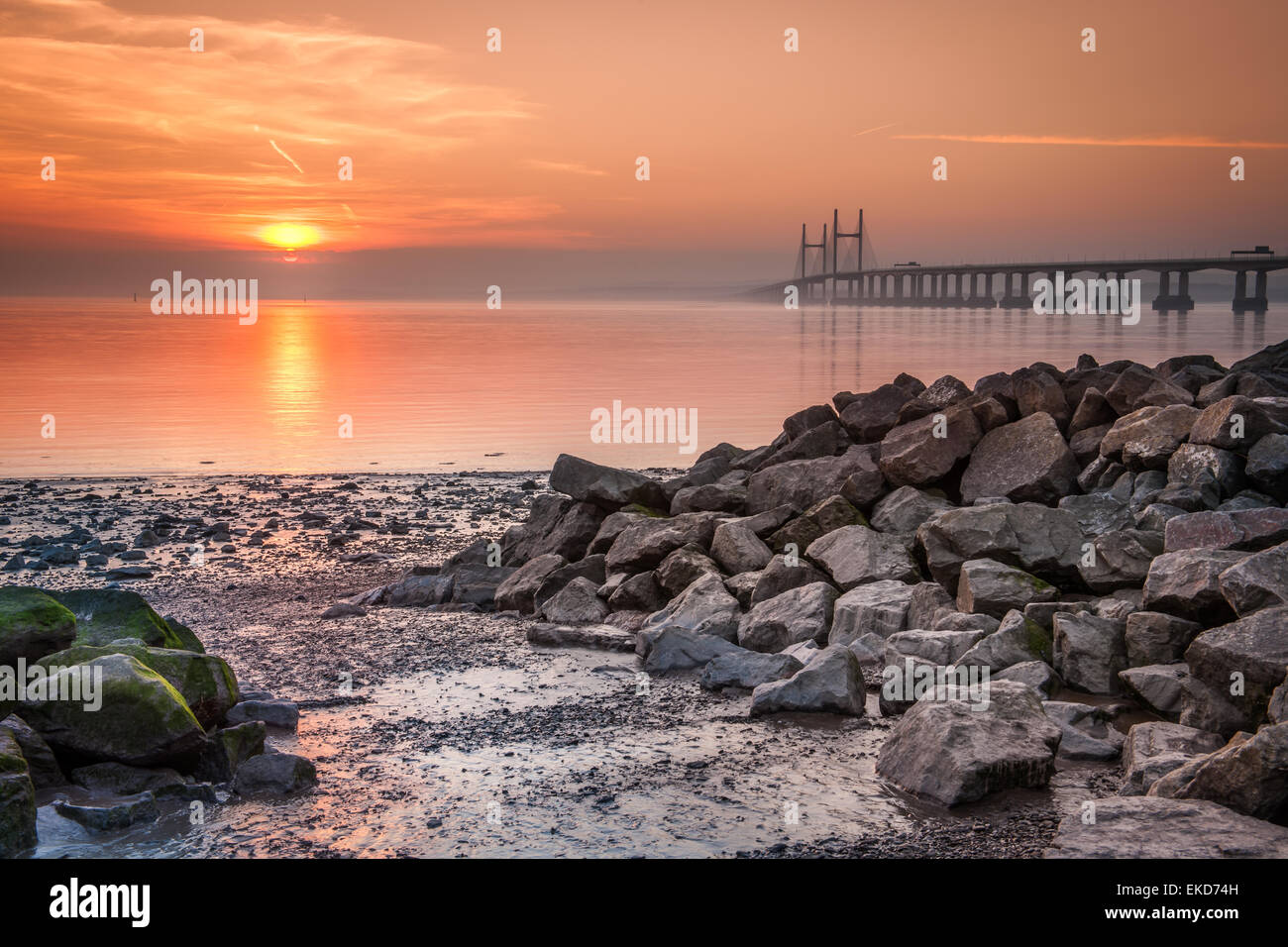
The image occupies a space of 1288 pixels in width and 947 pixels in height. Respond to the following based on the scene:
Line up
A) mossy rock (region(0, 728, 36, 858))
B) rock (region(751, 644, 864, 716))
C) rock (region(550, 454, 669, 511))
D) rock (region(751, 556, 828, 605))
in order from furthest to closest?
rock (region(550, 454, 669, 511))
rock (region(751, 556, 828, 605))
rock (region(751, 644, 864, 716))
mossy rock (region(0, 728, 36, 858))

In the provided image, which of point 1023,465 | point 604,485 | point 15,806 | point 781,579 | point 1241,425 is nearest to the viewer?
point 15,806

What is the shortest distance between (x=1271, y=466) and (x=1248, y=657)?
3.70 metres

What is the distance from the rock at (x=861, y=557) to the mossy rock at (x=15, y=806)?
24.5 feet

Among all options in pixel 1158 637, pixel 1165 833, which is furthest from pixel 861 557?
pixel 1165 833

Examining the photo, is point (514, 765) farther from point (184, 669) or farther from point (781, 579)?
point (781, 579)

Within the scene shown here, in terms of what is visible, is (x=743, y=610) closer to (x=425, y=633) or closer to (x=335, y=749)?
(x=425, y=633)

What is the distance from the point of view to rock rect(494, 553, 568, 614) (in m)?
12.7

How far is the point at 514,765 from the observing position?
25.5 ft

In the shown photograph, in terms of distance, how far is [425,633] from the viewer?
11703mm

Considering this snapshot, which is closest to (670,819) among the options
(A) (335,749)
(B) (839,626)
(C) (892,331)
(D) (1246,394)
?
(A) (335,749)

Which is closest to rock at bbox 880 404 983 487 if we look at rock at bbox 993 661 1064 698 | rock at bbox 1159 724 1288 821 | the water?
rock at bbox 993 661 1064 698

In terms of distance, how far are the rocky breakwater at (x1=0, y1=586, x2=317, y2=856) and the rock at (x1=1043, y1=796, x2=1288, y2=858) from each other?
4871 millimetres

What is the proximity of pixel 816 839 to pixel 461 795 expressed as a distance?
232cm

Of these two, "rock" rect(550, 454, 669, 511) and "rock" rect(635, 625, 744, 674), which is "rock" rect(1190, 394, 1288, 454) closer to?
"rock" rect(635, 625, 744, 674)
